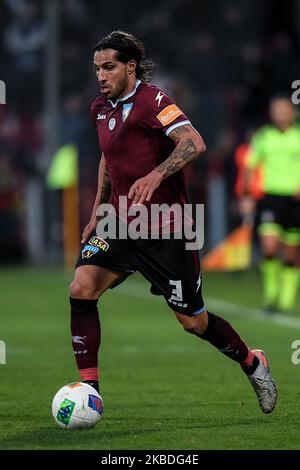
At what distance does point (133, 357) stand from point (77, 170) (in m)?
12.8

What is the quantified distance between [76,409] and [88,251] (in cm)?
98

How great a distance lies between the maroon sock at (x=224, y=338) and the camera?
8.02m

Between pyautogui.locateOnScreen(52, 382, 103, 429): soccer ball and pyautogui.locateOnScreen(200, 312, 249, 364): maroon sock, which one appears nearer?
pyautogui.locateOnScreen(52, 382, 103, 429): soccer ball

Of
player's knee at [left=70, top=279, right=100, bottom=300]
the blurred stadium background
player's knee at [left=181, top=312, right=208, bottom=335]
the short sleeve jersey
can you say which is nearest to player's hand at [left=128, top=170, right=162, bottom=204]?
player's knee at [left=70, top=279, right=100, bottom=300]

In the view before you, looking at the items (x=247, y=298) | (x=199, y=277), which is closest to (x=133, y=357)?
(x=199, y=277)

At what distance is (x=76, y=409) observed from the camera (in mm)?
7418

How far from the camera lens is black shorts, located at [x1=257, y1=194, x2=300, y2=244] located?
15906 millimetres

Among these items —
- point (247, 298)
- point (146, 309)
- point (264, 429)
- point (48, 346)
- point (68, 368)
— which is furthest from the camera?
point (247, 298)

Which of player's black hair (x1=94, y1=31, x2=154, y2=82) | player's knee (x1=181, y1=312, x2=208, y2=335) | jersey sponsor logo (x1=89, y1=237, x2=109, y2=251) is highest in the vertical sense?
player's black hair (x1=94, y1=31, x2=154, y2=82)

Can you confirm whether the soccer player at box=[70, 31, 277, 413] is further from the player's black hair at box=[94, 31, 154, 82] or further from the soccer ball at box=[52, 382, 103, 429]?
the soccer ball at box=[52, 382, 103, 429]

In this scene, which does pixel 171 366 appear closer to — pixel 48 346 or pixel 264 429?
pixel 48 346

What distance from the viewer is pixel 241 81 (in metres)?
24.8

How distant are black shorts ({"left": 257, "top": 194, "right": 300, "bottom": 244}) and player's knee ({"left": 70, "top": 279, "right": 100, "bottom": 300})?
825 centimetres
